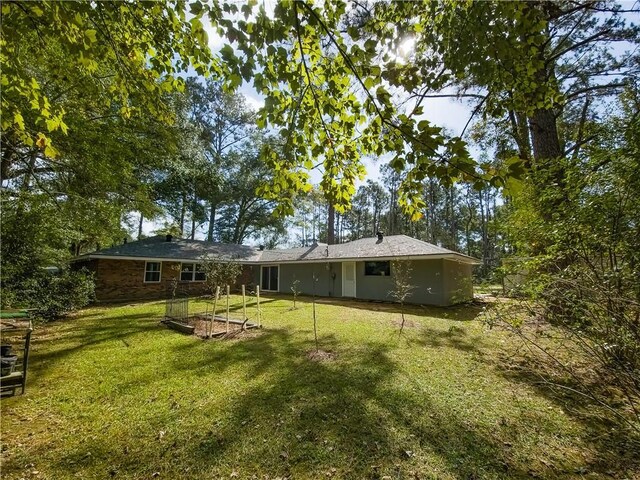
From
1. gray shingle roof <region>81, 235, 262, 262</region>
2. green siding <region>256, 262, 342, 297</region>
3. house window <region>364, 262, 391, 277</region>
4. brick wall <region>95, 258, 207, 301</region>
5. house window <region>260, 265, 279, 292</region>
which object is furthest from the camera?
house window <region>260, 265, 279, 292</region>

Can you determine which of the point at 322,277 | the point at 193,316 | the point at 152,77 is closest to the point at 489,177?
the point at 152,77

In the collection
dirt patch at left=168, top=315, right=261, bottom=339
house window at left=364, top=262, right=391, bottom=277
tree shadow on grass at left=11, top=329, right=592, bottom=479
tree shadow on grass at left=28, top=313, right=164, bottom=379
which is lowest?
tree shadow on grass at left=11, top=329, right=592, bottom=479

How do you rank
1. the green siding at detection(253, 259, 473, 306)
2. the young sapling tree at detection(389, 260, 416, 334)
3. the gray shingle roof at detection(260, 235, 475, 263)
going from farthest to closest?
the gray shingle roof at detection(260, 235, 475, 263) → the green siding at detection(253, 259, 473, 306) → the young sapling tree at detection(389, 260, 416, 334)

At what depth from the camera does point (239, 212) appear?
97.2 ft

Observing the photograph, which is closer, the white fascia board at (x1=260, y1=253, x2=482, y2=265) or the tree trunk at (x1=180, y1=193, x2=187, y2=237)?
the white fascia board at (x1=260, y1=253, x2=482, y2=265)

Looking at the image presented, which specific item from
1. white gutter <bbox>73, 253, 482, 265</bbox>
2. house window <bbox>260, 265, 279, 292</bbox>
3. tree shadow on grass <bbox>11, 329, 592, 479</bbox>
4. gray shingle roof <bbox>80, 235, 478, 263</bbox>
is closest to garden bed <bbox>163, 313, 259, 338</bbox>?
tree shadow on grass <bbox>11, 329, 592, 479</bbox>

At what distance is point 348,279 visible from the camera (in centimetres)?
1691

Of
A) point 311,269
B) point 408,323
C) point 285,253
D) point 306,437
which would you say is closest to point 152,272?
point 285,253

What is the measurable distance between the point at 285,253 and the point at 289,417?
18.0m

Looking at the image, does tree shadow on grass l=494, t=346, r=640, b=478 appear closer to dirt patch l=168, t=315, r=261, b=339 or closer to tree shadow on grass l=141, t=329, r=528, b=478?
tree shadow on grass l=141, t=329, r=528, b=478

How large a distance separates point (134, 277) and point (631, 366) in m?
18.8

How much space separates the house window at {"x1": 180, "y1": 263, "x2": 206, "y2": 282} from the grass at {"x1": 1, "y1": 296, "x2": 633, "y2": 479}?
1144cm

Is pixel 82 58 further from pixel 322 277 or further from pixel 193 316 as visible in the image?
pixel 322 277

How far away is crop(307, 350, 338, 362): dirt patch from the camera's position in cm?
581
